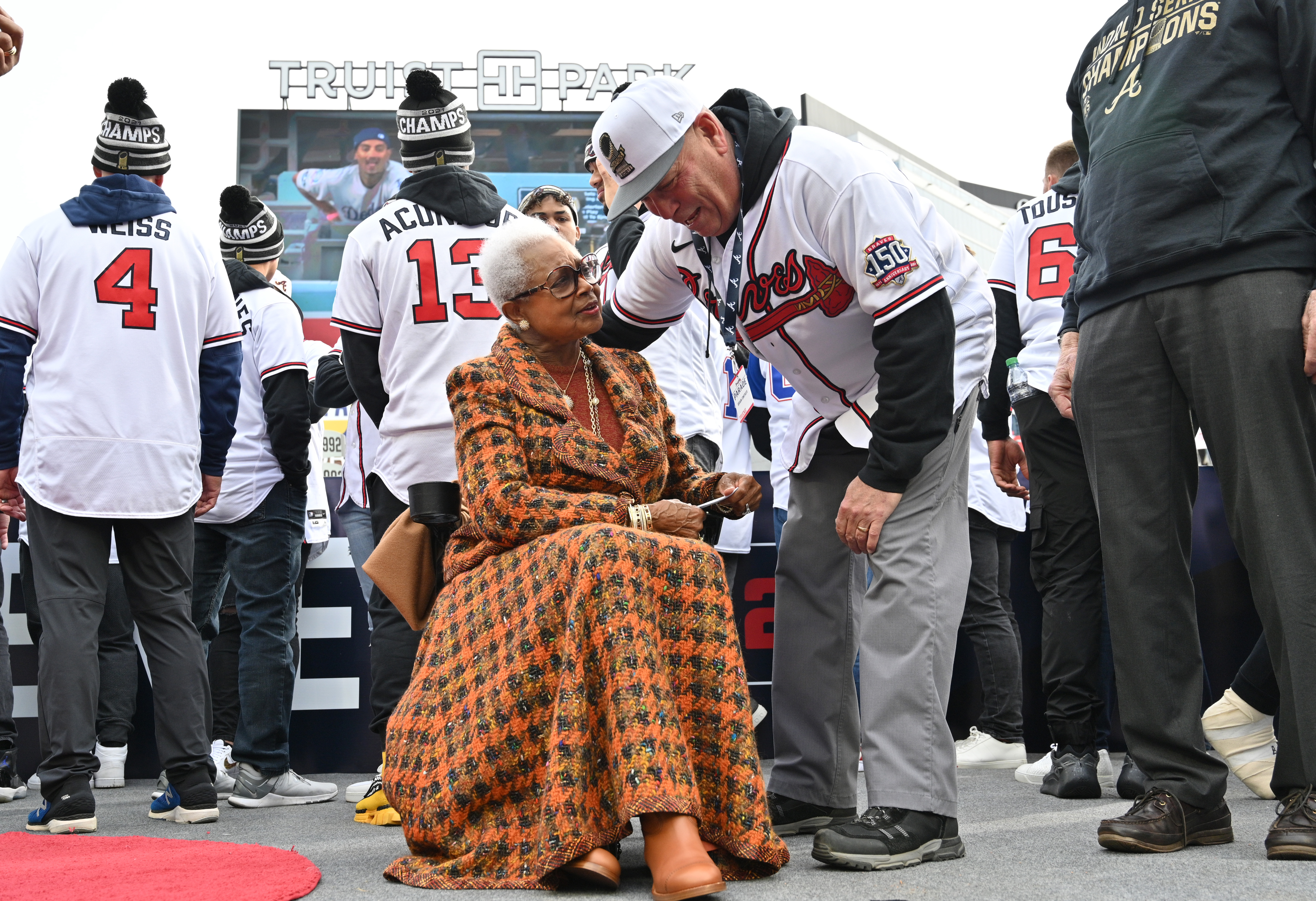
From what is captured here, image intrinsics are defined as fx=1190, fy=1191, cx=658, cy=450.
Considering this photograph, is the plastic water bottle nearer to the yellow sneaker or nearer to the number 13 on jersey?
the number 13 on jersey

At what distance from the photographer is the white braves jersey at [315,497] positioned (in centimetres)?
457

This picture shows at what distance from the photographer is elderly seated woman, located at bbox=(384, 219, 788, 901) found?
2170 mm

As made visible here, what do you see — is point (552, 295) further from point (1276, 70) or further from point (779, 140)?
point (1276, 70)

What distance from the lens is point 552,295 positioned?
279 cm

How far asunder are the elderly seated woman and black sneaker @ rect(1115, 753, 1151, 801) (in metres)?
1.54

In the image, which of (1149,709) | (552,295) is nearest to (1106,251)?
(1149,709)

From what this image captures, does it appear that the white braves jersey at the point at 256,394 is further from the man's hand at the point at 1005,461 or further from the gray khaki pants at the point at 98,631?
the man's hand at the point at 1005,461

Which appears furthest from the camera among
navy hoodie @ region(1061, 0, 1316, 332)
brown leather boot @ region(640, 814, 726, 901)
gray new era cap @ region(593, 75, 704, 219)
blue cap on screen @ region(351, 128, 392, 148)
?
blue cap on screen @ region(351, 128, 392, 148)

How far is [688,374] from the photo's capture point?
422 centimetres

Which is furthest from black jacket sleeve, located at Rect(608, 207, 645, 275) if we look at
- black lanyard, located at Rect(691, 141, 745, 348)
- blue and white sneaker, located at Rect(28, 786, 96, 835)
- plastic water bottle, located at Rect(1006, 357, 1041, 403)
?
blue and white sneaker, located at Rect(28, 786, 96, 835)

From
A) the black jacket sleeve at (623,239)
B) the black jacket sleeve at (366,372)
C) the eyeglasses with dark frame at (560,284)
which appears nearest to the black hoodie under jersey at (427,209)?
the black jacket sleeve at (366,372)

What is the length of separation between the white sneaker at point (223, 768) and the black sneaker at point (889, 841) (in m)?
2.21

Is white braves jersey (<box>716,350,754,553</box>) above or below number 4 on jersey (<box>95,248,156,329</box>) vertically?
below

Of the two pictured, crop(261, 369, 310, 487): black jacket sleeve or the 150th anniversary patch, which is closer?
the 150th anniversary patch
